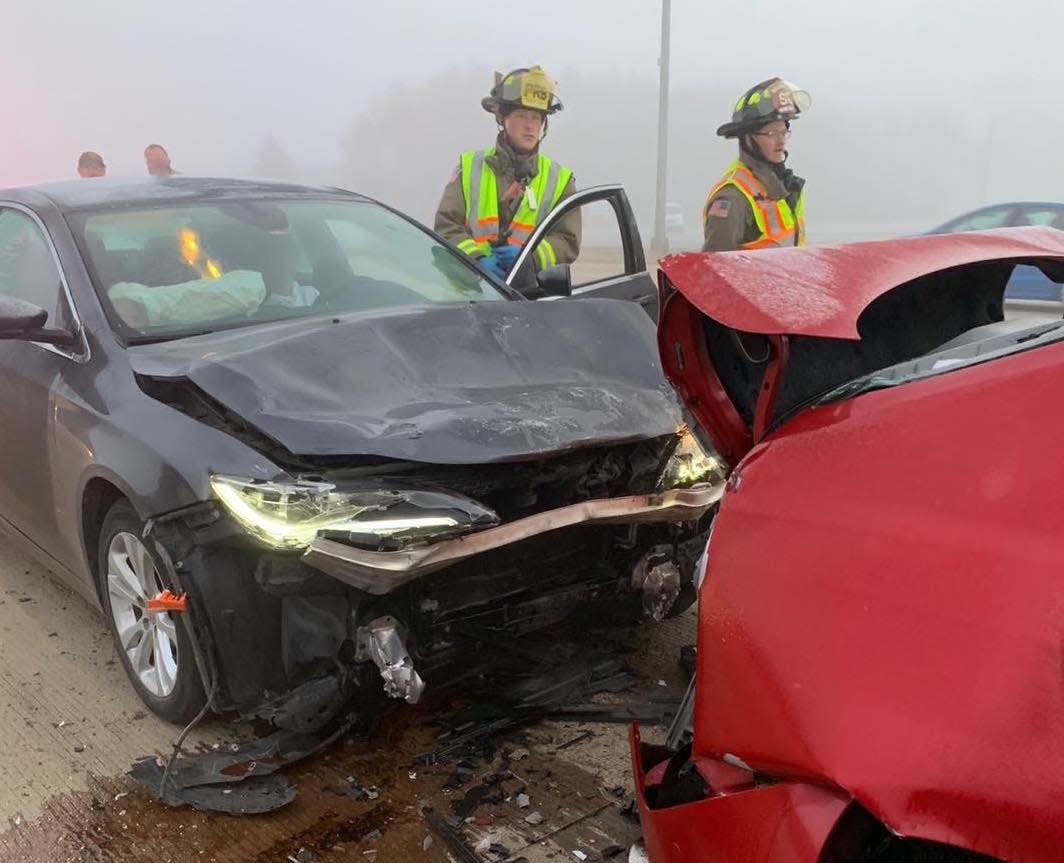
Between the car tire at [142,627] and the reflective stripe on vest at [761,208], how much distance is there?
3.27 m

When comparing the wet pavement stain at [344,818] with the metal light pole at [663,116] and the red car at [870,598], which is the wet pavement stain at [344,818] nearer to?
the red car at [870,598]

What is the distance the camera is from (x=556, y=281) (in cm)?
406

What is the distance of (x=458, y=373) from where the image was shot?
9.62 feet

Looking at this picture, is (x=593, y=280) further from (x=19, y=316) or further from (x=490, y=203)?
(x=19, y=316)

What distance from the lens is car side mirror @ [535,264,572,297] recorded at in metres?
4.06

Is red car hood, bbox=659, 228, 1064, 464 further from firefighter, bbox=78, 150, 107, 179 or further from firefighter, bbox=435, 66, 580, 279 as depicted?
firefighter, bbox=78, 150, 107, 179

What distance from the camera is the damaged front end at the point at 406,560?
236 cm

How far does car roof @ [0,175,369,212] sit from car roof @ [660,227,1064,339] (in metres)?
2.48

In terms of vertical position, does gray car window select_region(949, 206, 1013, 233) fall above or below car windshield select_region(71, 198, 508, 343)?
below

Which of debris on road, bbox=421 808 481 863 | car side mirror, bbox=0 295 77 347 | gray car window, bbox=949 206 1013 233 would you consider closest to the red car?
debris on road, bbox=421 808 481 863

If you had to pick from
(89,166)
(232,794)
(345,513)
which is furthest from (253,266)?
(89,166)

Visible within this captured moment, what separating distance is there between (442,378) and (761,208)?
2.76 meters

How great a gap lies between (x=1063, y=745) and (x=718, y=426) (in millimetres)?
936

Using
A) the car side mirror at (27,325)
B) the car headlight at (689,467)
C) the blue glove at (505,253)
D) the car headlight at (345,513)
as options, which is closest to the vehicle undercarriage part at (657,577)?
the car headlight at (689,467)
